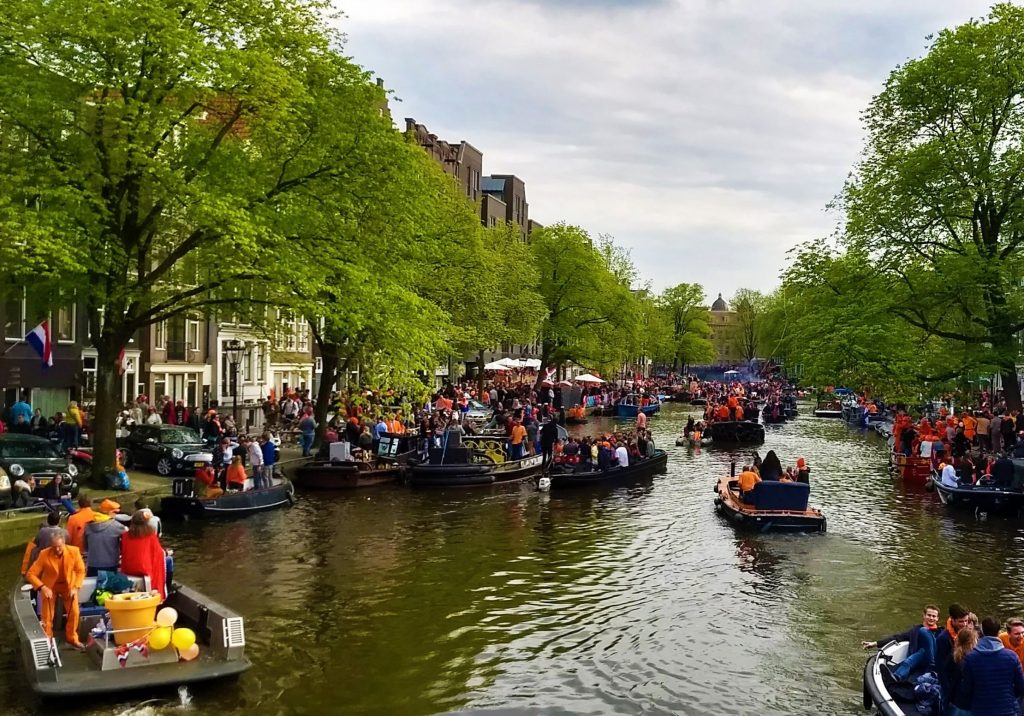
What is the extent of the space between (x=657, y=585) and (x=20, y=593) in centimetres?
1131

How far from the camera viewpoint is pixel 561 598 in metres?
18.1

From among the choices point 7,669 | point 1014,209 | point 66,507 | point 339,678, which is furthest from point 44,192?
point 1014,209

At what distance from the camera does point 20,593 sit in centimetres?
1410

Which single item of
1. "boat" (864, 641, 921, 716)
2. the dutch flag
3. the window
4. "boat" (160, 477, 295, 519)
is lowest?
"boat" (864, 641, 921, 716)

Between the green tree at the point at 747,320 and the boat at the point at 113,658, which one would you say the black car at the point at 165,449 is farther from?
the green tree at the point at 747,320

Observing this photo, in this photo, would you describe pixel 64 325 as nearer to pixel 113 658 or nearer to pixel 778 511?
pixel 778 511

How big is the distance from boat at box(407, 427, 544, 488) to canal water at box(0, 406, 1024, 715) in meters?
1.49

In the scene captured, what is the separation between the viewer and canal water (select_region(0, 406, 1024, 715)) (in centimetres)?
1309

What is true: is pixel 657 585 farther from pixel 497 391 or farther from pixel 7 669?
pixel 497 391

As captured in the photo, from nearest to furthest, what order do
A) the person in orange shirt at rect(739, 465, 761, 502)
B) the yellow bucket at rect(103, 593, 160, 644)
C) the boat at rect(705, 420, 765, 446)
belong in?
1. the yellow bucket at rect(103, 593, 160, 644)
2. the person in orange shirt at rect(739, 465, 761, 502)
3. the boat at rect(705, 420, 765, 446)

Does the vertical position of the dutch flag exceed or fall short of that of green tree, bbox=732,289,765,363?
it falls short

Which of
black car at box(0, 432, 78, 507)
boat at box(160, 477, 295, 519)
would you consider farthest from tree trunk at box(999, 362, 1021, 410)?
black car at box(0, 432, 78, 507)

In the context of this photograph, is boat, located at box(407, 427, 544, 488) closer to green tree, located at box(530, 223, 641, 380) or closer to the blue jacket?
the blue jacket

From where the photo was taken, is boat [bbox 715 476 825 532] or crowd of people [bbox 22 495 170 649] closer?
crowd of people [bbox 22 495 170 649]
